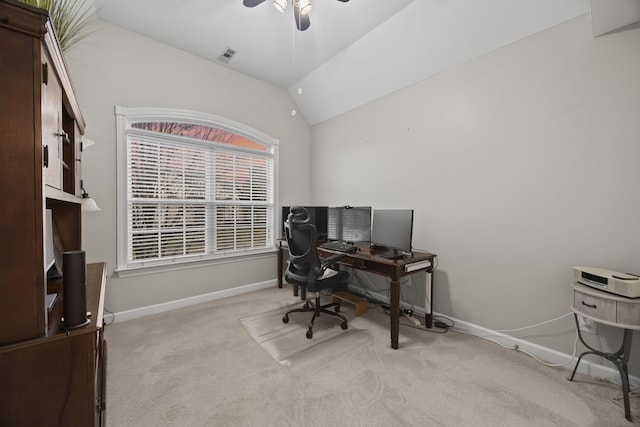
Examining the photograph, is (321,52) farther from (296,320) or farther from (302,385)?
(302,385)

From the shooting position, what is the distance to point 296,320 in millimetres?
2814

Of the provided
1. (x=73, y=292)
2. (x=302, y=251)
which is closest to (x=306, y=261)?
(x=302, y=251)

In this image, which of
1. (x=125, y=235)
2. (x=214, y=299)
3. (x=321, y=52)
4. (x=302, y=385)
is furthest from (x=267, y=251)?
(x=321, y=52)

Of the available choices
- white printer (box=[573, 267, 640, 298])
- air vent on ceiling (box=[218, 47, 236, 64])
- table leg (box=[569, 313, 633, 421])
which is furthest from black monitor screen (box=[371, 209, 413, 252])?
air vent on ceiling (box=[218, 47, 236, 64])

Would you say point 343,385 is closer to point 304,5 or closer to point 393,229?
point 393,229

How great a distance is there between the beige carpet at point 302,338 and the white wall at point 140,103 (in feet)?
3.37

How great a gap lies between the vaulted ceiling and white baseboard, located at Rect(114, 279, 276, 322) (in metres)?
3.20

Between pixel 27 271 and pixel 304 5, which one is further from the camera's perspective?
pixel 304 5

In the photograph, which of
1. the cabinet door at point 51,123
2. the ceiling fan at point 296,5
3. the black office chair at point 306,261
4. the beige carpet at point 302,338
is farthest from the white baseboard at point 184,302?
the ceiling fan at point 296,5

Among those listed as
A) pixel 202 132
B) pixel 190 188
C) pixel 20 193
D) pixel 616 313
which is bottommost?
pixel 616 313

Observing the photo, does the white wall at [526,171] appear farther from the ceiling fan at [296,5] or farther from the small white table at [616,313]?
the ceiling fan at [296,5]

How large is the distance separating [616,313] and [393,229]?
5.40 ft

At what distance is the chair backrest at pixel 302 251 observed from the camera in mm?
2465

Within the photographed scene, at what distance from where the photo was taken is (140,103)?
9.39 feet
